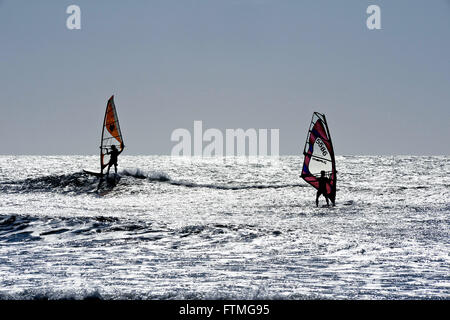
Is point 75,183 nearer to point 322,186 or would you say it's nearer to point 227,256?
point 322,186

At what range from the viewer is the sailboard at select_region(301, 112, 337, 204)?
1430 centimetres

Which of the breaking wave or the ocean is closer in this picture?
the ocean

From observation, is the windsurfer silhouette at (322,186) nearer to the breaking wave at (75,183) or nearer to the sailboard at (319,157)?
the sailboard at (319,157)

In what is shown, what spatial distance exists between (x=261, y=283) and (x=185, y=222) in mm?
5158

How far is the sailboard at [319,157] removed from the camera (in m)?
14.3

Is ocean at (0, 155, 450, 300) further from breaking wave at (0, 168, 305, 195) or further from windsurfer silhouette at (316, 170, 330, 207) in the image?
breaking wave at (0, 168, 305, 195)

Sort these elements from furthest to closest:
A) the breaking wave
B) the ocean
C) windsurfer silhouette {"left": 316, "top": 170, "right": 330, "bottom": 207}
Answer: the breaking wave
windsurfer silhouette {"left": 316, "top": 170, "right": 330, "bottom": 207}
the ocean

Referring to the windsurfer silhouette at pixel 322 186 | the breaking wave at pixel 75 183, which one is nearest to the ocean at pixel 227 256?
the windsurfer silhouette at pixel 322 186

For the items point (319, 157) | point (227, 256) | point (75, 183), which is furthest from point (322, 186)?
point (75, 183)

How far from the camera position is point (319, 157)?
48.1ft

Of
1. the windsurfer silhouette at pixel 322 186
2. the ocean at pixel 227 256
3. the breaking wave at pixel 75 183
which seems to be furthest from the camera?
the breaking wave at pixel 75 183

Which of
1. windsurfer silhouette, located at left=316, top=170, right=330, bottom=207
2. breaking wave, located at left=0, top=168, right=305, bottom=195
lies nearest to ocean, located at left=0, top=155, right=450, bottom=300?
windsurfer silhouette, located at left=316, top=170, right=330, bottom=207

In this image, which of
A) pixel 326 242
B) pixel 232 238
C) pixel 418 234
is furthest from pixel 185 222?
pixel 418 234
